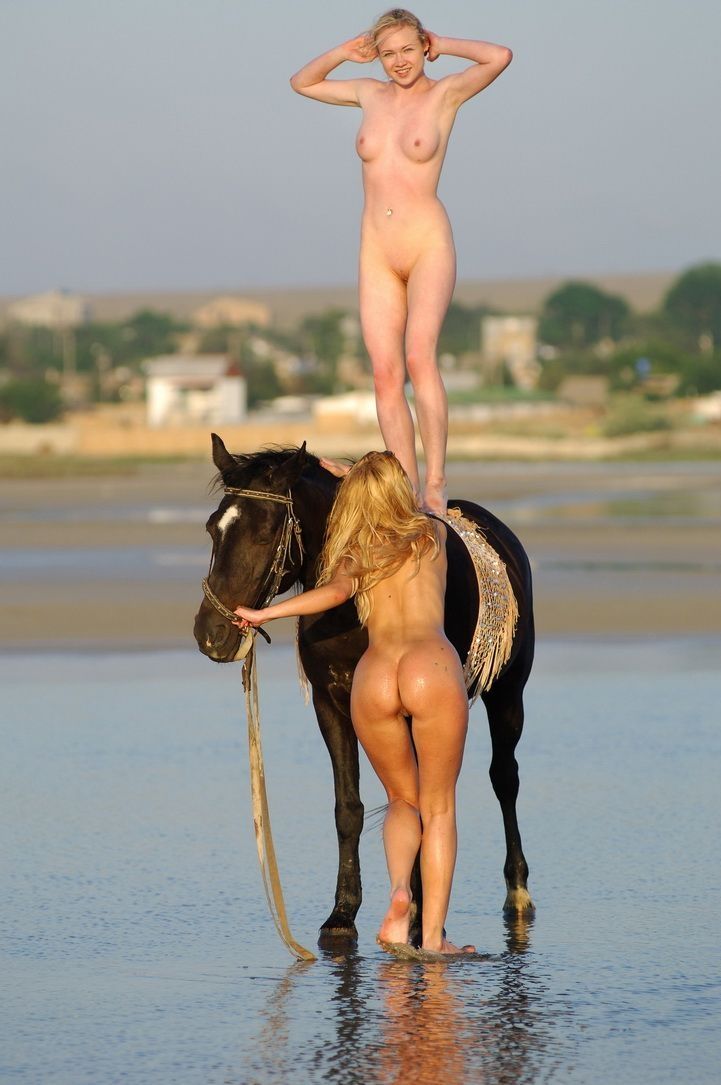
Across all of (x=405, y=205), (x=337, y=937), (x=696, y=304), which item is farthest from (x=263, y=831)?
(x=696, y=304)

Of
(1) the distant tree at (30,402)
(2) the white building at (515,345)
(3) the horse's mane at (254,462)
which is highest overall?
(3) the horse's mane at (254,462)

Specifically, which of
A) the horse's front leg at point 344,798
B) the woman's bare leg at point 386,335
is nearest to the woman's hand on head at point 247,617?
the horse's front leg at point 344,798

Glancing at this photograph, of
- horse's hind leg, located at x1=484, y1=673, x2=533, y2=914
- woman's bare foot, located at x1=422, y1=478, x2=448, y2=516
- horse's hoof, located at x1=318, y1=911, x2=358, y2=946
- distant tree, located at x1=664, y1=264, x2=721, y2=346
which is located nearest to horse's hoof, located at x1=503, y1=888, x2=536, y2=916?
horse's hind leg, located at x1=484, y1=673, x2=533, y2=914

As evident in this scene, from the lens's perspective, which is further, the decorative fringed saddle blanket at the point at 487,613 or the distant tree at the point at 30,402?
the distant tree at the point at 30,402

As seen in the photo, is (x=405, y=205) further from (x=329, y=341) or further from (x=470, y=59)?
(x=329, y=341)

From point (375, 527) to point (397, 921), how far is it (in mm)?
1347

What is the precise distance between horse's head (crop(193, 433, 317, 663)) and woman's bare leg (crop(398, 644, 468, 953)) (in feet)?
1.93

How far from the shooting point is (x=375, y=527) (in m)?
6.59

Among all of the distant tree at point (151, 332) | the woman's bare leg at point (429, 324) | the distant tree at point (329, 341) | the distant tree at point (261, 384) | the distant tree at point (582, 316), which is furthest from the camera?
the distant tree at point (582, 316)

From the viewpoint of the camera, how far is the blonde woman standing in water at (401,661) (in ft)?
21.5

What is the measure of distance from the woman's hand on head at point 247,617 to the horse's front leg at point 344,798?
0.66 m

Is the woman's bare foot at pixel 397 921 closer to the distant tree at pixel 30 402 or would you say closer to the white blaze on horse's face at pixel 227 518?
the white blaze on horse's face at pixel 227 518

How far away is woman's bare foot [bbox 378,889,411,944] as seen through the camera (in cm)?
657

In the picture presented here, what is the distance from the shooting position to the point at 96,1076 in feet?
18.1
